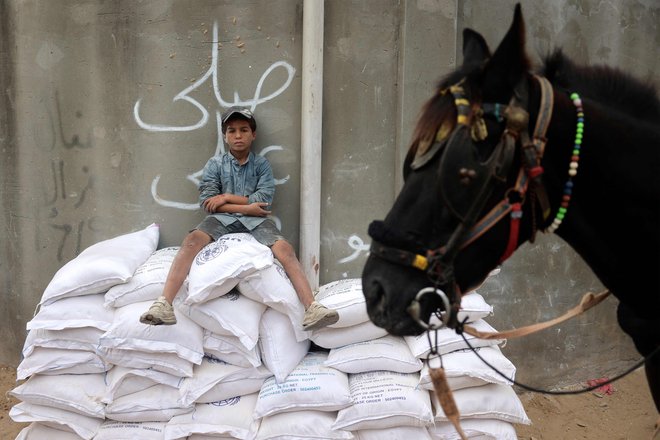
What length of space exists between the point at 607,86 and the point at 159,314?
2.36m

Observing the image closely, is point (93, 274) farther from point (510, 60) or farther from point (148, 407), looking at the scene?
point (510, 60)

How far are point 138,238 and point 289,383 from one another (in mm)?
1547

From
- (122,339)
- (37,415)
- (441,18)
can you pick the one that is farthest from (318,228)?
(37,415)

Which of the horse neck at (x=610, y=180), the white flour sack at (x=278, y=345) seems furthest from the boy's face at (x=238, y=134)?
the horse neck at (x=610, y=180)

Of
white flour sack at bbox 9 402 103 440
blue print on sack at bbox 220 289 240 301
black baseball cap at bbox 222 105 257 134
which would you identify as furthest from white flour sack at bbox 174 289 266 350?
black baseball cap at bbox 222 105 257 134

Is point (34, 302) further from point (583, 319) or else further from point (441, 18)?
point (583, 319)

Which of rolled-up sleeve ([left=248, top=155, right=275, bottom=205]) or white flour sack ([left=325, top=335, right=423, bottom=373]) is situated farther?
rolled-up sleeve ([left=248, top=155, right=275, bottom=205])

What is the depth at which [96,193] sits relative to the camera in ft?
13.0

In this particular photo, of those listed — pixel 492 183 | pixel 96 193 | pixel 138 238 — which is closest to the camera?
pixel 492 183

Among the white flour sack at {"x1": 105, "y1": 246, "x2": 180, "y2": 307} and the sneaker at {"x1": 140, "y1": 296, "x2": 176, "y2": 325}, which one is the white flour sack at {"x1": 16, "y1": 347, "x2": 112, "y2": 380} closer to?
the white flour sack at {"x1": 105, "y1": 246, "x2": 180, "y2": 307}

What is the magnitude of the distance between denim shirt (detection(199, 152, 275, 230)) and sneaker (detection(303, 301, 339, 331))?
2.73ft

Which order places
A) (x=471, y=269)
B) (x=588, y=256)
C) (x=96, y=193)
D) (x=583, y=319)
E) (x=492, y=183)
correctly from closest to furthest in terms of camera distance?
(x=492, y=183) < (x=471, y=269) < (x=588, y=256) < (x=96, y=193) < (x=583, y=319)

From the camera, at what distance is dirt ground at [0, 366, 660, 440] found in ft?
12.7

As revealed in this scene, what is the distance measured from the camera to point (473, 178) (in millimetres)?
1484
